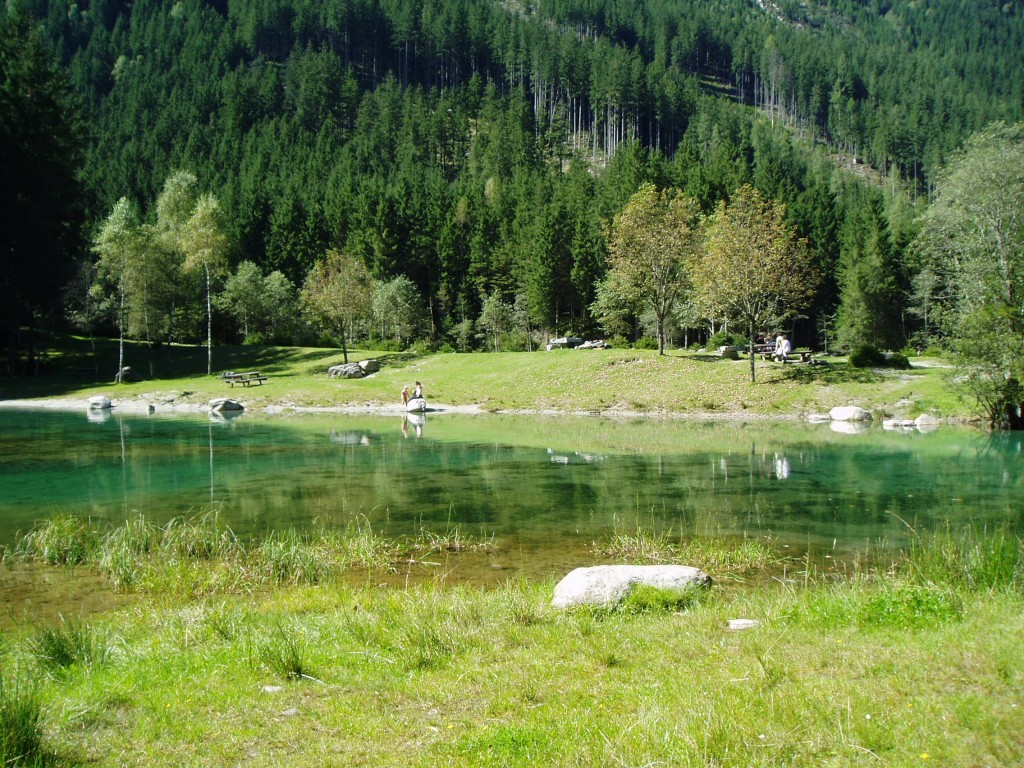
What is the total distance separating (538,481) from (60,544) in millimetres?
12990

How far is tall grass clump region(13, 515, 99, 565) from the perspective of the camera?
1295 centimetres

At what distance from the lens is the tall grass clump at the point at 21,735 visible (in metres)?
4.57

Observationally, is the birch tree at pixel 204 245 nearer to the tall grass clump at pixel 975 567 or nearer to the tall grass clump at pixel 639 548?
the tall grass clump at pixel 639 548

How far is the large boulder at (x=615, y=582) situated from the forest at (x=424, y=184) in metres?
45.9

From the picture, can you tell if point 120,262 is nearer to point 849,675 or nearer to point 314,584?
point 314,584

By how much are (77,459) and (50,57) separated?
60.8 meters

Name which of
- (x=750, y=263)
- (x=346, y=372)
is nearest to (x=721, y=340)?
(x=750, y=263)

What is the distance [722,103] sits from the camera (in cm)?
17912

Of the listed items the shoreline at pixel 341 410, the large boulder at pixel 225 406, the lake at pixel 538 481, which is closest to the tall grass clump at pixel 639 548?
the lake at pixel 538 481

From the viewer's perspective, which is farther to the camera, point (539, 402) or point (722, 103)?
point (722, 103)

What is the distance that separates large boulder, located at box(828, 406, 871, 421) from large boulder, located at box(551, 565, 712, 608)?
34.1m

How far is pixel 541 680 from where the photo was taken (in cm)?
628

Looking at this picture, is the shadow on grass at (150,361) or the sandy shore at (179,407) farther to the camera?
the shadow on grass at (150,361)

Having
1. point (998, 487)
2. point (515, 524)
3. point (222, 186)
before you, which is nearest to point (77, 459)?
point (515, 524)
